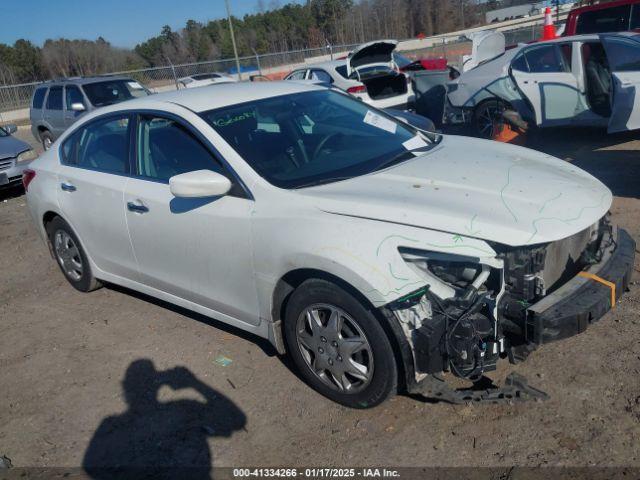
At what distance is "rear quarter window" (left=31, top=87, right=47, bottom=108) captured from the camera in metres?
14.6

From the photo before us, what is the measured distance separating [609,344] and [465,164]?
138 centimetres

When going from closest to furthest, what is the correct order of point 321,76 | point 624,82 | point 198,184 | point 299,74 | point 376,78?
1. point 198,184
2. point 624,82
3. point 376,78
4. point 321,76
5. point 299,74

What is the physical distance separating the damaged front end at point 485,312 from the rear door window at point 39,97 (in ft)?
46.9

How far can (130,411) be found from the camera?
354 cm

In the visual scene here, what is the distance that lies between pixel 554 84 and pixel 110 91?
32.1 feet

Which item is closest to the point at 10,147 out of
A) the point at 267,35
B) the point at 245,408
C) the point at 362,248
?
the point at 245,408

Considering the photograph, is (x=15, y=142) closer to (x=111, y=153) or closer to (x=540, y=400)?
(x=111, y=153)

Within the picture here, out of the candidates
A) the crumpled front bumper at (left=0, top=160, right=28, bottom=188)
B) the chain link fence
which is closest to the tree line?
Result: the chain link fence

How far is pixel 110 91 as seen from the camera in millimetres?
13727

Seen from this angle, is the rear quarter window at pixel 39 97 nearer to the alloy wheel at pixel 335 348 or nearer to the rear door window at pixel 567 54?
the rear door window at pixel 567 54

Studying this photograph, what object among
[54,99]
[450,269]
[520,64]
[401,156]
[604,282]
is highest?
[54,99]

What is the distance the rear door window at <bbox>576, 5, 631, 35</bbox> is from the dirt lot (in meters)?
8.71

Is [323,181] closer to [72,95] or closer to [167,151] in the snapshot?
[167,151]

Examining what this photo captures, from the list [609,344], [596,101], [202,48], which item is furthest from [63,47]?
[609,344]
